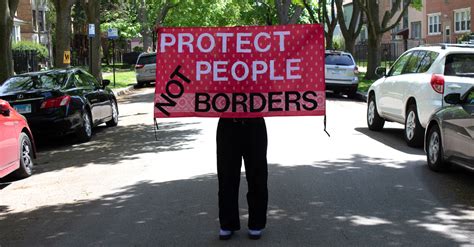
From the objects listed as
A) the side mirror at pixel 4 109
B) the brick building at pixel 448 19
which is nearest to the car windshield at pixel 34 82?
the side mirror at pixel 4 109

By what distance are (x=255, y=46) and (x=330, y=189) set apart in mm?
2700

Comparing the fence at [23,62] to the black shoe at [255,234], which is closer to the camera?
the black shoe at [255,234]

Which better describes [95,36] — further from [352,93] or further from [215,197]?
[215,197]

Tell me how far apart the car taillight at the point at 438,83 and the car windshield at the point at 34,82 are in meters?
7.15

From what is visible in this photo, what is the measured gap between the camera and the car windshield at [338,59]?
22.9m

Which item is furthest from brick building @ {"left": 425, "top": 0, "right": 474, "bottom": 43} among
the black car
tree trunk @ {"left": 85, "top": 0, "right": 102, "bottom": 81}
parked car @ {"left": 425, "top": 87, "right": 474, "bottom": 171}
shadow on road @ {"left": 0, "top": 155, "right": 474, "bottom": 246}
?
shadow on road @ {"left": 0, "top": 155, "right": 474, "bottom": 246}

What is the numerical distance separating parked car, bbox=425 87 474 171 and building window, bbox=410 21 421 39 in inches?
1850

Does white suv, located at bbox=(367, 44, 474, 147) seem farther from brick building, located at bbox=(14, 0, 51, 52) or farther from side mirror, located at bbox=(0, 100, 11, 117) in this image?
brick building, located at bbox=(14, 0, 51, 52)

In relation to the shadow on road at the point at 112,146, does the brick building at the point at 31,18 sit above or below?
above

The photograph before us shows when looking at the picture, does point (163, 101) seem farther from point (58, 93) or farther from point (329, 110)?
point (329, 110)

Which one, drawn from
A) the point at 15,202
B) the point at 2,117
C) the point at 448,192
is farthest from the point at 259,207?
the point at 2,117

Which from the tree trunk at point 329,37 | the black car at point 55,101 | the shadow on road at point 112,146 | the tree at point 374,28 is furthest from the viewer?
the tree trunk at point 329,37

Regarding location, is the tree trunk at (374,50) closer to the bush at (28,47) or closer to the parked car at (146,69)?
the parked car at (146,69)

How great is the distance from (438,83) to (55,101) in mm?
7101
